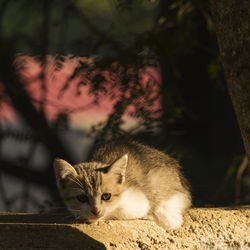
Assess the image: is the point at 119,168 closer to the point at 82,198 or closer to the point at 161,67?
the point at 82,198

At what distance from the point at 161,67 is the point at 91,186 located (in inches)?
117

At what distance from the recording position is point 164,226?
2.76m

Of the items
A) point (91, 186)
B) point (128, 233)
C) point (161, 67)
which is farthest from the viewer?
point (161, 67)

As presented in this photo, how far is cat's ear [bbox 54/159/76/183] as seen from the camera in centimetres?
261

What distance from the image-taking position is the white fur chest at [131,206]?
2.71m

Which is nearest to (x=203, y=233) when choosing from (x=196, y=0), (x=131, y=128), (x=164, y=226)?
(x=164, y=226)

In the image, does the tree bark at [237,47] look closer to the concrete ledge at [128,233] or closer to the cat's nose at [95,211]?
the concrete ledge at [128,233]

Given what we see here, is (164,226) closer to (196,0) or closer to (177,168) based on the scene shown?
(177,168)

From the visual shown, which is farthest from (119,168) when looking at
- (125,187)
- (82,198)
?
(82,198)

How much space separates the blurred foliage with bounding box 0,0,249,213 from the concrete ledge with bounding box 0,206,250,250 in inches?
45.6

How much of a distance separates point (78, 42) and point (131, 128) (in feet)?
2.97

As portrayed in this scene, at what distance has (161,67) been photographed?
534cm

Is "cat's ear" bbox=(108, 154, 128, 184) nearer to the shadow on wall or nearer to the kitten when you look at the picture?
the kitten

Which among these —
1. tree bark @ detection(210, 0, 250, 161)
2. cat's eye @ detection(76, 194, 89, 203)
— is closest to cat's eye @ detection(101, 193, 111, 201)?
cat's eye @ detection(76, 194, 89, 203)
